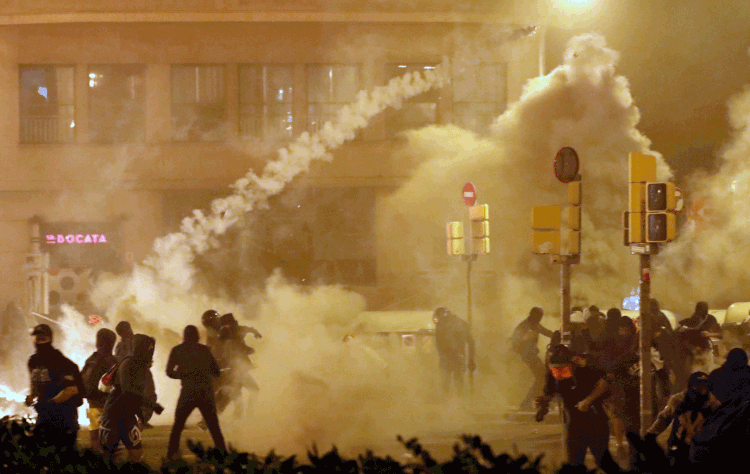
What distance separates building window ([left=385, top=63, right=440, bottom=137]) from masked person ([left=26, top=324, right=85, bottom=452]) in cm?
2105

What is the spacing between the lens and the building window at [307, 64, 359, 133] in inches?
1134

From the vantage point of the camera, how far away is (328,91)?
2894 cm

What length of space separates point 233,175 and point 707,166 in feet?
45.8

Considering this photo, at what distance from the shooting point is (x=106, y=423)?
9820 mm

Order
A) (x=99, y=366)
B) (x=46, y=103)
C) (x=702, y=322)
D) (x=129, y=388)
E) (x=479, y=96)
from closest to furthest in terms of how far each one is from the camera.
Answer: (x=129, y=388)
(x=99, y=366)
(x=702, y=322)
(x=479, y=96)
(x=46, y=103)

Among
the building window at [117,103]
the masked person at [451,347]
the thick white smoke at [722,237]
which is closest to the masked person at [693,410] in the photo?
the masked person at [451,347]

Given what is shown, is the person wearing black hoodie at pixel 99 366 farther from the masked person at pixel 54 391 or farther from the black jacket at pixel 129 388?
the masked person at pixel 54 391

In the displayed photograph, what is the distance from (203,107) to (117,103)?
2.42 m

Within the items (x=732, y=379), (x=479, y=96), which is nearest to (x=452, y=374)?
(x=732, y=379)

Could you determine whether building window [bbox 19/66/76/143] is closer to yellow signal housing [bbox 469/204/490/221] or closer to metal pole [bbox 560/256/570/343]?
yellow signal housing [bbox 469/204/490/221]

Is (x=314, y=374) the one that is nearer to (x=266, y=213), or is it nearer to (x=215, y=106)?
(x=266, y=213)

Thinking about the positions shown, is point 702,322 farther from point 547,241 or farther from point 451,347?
point 451,347

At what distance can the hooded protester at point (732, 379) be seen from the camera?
20.7 ft

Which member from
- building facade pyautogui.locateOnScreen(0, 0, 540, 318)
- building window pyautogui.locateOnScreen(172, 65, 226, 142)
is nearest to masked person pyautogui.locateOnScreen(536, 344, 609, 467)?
building facade pyautogui.locateOnScreen(0, 0, 540, 318)
